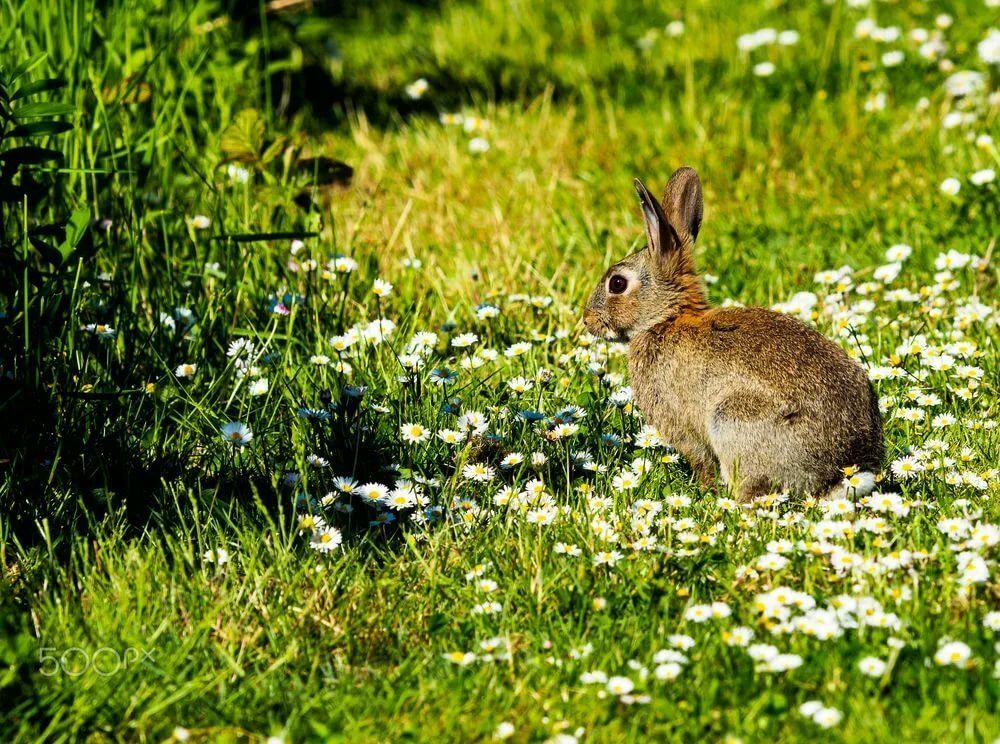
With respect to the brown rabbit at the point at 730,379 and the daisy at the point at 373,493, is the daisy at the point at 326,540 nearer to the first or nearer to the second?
the daisy at the point at 373,493

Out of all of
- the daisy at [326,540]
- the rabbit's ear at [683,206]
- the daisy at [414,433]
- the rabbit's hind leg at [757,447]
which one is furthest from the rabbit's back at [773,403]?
the daisy at [326,540]

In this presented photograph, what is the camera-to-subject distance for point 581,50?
9.05 meters

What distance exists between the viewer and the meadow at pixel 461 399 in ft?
10.6

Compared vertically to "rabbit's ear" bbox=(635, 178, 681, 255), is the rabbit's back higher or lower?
lower

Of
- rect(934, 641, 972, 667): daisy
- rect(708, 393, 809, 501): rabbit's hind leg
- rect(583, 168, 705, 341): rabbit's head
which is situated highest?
rect(583, 168, 705, 341): rabbit's head

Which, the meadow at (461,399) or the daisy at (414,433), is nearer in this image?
the meadow at (461,399)

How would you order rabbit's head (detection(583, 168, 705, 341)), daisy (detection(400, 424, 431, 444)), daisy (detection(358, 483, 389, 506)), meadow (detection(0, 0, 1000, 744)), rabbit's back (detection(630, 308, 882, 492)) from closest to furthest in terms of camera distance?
meadow (detection(0, 0, 1000, 744)) < daisy (detection(358, 483, 389, 506)) < rabbit's back (detection(630, 308, 882, 492)) < daisy (detection(400, 424, 431, 444)) < rabbit's head (detection(583, 168, 705, 341))

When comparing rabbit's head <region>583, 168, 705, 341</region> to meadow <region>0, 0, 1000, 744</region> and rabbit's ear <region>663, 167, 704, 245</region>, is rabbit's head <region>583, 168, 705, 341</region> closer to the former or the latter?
rabbit's ear <region>663, 167, 704, 245</region>

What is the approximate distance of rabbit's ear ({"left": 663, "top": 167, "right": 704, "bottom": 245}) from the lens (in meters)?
5.01

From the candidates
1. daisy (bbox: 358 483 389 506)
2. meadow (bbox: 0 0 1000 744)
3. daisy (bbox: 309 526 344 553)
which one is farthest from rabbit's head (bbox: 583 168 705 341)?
daisy (bbox: 309 526 344 553)

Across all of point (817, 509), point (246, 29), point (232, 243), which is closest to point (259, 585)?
point (817, 509)

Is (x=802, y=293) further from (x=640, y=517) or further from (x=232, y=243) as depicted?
(x=232, y=243)

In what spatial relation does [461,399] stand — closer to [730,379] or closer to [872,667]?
[730,379]

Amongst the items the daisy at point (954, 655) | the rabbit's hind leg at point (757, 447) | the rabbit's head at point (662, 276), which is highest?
the rabbit's head at point (662, 276)
